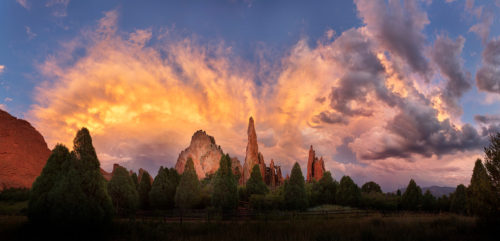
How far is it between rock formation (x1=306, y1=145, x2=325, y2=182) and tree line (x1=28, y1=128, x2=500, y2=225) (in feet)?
94.6

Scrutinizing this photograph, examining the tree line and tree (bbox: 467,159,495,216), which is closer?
the tree line

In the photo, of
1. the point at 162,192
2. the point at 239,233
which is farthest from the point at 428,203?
the point at 239,233

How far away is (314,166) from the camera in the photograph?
10700 centimetres

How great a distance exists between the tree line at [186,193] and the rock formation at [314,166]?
2883cm

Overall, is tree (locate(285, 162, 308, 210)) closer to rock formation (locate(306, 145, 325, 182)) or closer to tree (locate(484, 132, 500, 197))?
tree (locate(484, 132, 500, 197))

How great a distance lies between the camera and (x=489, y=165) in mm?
18344

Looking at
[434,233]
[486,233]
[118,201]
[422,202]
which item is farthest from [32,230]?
[422,202]

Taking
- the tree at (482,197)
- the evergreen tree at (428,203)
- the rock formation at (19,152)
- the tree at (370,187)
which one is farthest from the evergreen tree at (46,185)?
the tree at (370,187)

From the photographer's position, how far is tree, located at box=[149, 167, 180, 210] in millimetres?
38875

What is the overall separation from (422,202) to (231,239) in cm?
4698

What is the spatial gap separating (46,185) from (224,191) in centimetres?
2150

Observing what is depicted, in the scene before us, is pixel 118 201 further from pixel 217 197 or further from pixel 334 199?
pixel 334 199

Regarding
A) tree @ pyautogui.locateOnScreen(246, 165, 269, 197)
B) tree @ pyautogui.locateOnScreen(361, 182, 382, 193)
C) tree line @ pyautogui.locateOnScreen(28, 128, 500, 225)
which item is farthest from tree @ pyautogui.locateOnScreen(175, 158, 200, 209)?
tree @ pyautogui.locateOnScreen(361, 182, 382, 193)

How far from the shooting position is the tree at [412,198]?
45.0 m
